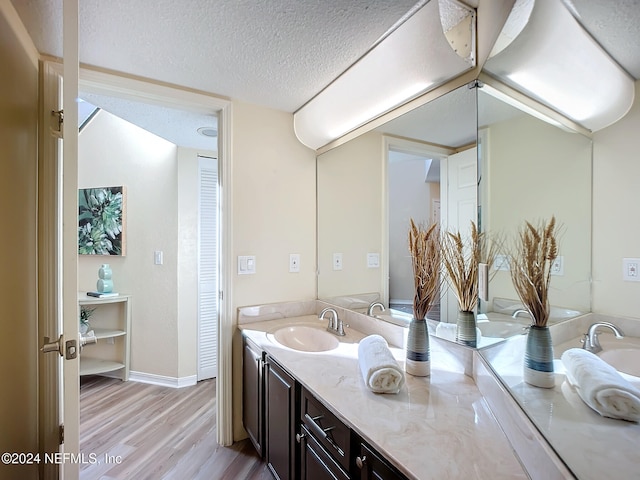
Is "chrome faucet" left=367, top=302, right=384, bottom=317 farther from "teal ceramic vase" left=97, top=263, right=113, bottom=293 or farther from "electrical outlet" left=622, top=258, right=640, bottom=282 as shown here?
"teal ceramic vase" left=97, top=263, right=113, bottom=293

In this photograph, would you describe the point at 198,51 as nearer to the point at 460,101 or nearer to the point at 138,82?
the point at 138,82

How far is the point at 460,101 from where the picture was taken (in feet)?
4.21

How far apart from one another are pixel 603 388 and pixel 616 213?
422 millimetres

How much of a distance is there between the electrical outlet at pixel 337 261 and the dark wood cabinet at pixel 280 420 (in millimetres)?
814

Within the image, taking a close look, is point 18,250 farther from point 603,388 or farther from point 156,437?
point 603,388

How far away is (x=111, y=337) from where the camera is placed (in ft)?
9.84

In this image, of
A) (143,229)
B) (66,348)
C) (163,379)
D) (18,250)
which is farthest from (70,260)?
(163,379)

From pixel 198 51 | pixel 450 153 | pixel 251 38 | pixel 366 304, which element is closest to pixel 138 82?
pixel 198 51

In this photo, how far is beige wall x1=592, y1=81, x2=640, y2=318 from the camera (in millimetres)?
705

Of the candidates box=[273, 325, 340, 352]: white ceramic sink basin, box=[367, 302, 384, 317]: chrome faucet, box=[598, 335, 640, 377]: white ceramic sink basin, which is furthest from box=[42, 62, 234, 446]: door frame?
box=[598, 335, 640, 377]: white ceramic sink basin

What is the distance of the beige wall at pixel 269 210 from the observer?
195cm

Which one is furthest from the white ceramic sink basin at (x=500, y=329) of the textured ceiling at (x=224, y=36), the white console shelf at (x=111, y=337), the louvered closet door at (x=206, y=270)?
the white console shelf at (x=111, y=337)

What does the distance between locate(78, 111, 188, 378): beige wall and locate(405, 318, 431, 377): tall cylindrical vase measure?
2.28m

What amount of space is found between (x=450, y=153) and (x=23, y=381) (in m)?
2.10
